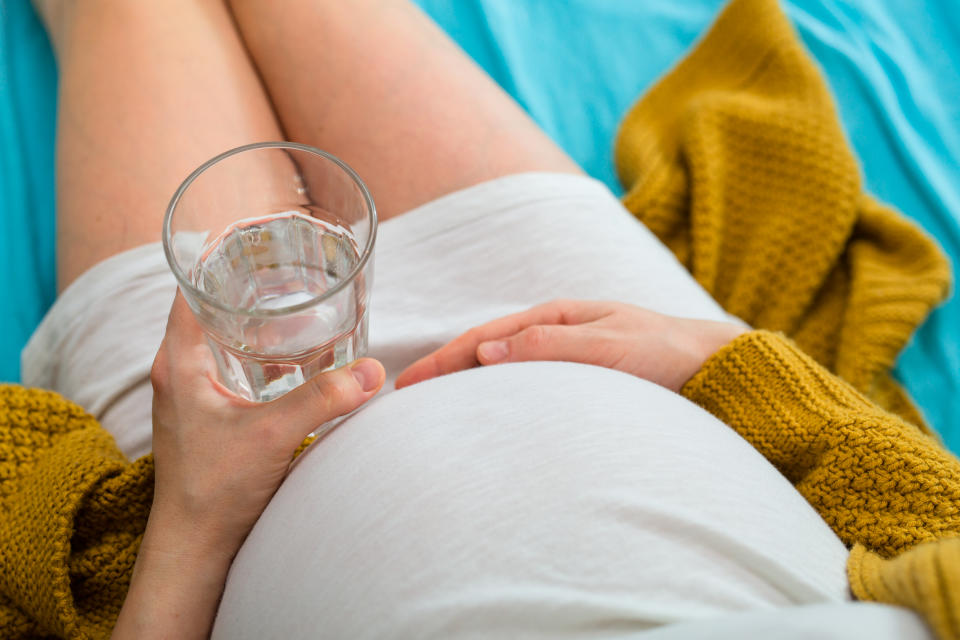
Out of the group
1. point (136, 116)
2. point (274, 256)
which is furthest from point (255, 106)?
point (274, 256)

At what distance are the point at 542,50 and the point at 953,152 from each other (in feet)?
1.99

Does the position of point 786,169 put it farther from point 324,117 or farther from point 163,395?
point 163,395

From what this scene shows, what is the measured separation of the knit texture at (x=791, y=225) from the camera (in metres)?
0.86

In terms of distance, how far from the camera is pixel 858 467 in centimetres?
57

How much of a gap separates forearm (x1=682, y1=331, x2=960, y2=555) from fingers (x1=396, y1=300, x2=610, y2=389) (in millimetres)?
120

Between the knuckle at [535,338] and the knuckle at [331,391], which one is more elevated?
the knuckle at [331,391]

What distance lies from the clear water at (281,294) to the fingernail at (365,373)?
0.03 meters

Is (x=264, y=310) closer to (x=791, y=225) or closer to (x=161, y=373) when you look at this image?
(x=161, y=373)

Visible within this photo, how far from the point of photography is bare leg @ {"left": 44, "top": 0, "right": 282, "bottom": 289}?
71 cm

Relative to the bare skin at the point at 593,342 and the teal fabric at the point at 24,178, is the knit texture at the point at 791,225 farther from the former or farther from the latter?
the teal fabric at the point at 24,178

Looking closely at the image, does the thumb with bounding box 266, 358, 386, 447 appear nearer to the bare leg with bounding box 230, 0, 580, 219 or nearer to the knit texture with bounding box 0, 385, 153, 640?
the knit texture with bounding box 0, 385, 153, 640

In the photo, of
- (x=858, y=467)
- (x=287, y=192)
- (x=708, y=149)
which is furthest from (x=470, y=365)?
(x=708, y=149)

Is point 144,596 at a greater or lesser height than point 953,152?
lesser

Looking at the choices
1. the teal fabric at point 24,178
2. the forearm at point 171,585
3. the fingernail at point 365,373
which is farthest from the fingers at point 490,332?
the teal fabric at point 24,178
